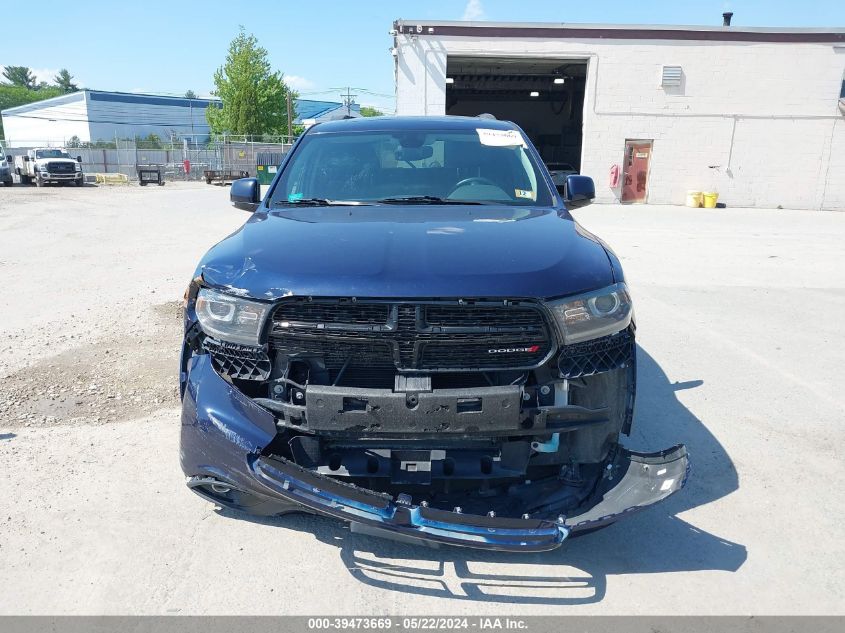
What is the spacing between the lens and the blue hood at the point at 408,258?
7.81 ft

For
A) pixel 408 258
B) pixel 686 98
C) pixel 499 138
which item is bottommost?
pixel 408 258

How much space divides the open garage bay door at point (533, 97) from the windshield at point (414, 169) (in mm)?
20837

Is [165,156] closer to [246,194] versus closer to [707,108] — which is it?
[707,108]

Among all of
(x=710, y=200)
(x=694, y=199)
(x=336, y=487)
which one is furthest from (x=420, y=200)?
(x=694, y=199)

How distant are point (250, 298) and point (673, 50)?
2356cm

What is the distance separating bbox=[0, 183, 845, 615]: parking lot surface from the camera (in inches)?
97.7

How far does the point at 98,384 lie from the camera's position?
451 centimetres

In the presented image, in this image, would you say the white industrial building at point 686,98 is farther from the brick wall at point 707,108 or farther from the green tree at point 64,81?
the green tree at point 64,81

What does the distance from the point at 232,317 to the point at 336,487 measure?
79cm

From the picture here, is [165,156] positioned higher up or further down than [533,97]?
further down

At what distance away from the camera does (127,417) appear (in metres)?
4.03

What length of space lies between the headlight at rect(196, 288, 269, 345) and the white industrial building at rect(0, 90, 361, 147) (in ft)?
200

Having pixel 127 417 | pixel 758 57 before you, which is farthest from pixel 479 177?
pixel 758 57

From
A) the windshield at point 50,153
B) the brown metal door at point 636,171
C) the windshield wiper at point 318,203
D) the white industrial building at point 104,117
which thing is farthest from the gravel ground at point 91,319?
the white industrial building at point 104,117
